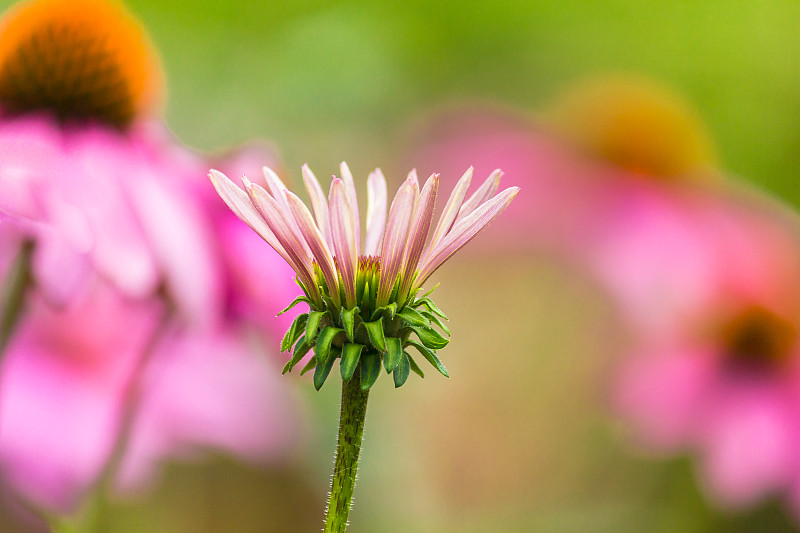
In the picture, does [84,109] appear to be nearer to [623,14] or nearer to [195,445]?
[195,445]

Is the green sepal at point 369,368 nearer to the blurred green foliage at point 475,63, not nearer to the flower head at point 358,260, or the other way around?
the flower head at point 358,260

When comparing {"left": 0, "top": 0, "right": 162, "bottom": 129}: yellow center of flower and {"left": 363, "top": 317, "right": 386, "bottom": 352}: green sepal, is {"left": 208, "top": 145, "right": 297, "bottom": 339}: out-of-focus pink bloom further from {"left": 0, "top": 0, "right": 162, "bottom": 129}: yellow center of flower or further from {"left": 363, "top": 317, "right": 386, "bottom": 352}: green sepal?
{"left": 363, "top": 317, "right": 386, "bottom": 352}: green sepal

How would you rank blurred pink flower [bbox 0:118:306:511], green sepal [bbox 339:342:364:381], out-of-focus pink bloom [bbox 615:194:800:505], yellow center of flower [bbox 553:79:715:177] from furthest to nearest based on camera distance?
yellow center of flower [bbox 553:79:715:177] < out-of-focus pink bloom [bbox 615:194:800:505] < blurred pink flower [bbox 0:118:306:511] < green sepal [bbox 339:342:364:381]

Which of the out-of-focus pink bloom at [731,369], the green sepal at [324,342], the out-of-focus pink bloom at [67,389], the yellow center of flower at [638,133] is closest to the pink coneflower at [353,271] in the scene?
the green sepal at [324,342]

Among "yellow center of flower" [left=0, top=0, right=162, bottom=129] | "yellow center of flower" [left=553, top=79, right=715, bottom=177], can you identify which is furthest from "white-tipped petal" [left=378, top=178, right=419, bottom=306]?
"yellow center of flower" [left=553, top=79, right=715, bottom=177]

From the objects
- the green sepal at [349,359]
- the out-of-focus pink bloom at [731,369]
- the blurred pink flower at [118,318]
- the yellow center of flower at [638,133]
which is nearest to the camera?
the green sepal at [349,359]

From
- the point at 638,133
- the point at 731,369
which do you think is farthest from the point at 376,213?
the point at 638,133

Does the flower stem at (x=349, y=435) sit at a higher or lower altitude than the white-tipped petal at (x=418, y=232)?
lower

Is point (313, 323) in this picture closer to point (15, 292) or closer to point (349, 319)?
point (349, 319)

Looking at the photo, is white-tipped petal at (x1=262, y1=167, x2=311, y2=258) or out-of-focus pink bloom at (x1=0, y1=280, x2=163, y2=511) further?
out-of-focus pink bloom at (x1=0, y1=280, x2=163, y2=511)
